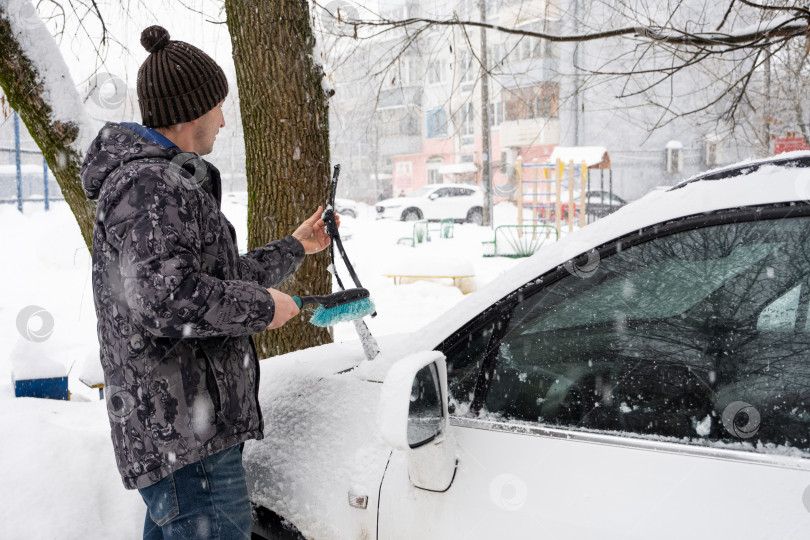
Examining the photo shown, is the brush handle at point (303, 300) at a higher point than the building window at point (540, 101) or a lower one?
lower

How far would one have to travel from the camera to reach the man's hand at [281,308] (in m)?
1.63

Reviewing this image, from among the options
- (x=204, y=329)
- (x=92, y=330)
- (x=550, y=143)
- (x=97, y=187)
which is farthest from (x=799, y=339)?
(x=550, y=143)

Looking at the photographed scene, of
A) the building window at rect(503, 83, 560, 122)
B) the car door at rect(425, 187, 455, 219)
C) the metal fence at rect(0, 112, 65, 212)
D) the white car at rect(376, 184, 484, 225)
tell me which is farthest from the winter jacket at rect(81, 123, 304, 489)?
the car door at rect(425, 187, 455, 219)

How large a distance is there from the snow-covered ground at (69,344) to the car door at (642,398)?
1474mm

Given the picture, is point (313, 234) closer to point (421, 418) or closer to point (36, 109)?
point (421, 418)

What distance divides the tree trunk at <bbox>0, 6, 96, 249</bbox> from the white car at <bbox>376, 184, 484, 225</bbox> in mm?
22673

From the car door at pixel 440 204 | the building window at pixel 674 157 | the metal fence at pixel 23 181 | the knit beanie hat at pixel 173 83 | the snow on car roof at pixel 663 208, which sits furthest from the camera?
the building window at pixel 674 157

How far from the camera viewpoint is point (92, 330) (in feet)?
25.6

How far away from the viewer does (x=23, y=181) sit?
1927 centimetres

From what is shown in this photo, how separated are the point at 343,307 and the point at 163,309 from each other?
1.73ft

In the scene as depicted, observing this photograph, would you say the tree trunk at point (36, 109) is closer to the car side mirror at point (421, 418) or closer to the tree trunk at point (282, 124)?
the tree trunk at point (282, 124)

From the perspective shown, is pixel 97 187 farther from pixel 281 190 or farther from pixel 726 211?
pixel 281 190

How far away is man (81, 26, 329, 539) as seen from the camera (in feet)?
4.93

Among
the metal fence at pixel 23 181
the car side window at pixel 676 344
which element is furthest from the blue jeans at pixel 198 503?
the metal fence at pixel 23 181
